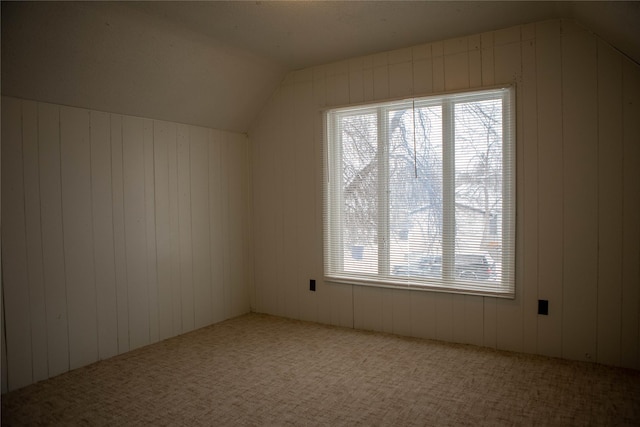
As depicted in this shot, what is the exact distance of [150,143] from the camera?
12.2 ft

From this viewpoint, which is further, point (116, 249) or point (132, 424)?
point (116, 249)

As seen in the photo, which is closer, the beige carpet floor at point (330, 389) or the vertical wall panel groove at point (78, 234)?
the beige carpet floor at point (330, 389)

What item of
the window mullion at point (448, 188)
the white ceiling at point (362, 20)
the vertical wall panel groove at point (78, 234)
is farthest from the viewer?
the window mullion at point (448, 188)

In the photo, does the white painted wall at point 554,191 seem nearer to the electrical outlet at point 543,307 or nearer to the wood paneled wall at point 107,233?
the electrical outlet at point 543,307

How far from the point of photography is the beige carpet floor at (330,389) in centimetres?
246

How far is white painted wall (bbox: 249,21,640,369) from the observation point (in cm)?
303

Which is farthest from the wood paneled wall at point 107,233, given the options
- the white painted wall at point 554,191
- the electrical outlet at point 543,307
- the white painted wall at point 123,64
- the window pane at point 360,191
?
the electrical outlet at point 543,307

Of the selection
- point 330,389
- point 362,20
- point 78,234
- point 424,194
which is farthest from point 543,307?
point 78,234

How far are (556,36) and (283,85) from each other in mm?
2372

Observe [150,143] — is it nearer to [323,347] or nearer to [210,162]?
[210,162]

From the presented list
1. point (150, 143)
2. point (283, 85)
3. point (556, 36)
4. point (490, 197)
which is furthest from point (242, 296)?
point (556, 36)

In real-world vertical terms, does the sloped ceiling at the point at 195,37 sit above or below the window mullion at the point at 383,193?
above

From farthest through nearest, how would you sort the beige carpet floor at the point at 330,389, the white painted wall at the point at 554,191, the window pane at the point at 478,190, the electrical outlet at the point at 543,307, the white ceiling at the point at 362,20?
the window pane at the point at 478,190 → the electrical outlet at the point at 543,307 → the white painted wall at the point at 554,191 → the white ceiling at the point at 362,20 → the beige carpet floor at the point at 330,389

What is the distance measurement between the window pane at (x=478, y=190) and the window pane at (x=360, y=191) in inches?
28.3
